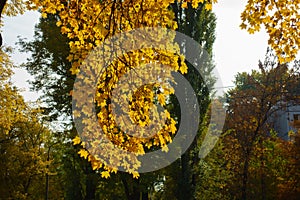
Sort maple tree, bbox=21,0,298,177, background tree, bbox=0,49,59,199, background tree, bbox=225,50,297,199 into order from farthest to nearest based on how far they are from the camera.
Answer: background tree, bbox=0,49,59,199, background tree, bbox=225,50,297,199, maple tree, bbox=21,0,298,177

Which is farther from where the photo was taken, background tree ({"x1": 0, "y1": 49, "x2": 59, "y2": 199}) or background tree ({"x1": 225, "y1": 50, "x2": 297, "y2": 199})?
background tree ({"x1": 0, "y1": 49, "x2": 59, "y2": 199})

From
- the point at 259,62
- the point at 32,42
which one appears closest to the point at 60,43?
the point at 32,42

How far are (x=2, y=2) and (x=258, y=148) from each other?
14.8m

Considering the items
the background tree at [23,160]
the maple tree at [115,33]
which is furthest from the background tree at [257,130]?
the maple tree at [115,33]

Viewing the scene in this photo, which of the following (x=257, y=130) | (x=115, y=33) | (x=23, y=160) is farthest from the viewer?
(x=23, y=160)

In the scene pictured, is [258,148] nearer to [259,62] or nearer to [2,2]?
[259,62]

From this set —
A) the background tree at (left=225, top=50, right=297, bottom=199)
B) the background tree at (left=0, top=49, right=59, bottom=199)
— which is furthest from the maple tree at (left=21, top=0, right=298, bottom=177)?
the background tree at (left=0, top=49, right=59, bottom=199)

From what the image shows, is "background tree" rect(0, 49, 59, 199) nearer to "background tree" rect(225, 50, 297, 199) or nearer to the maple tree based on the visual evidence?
"background tree" rect(225, 50, 297, 199)

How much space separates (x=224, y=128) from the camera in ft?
72.4

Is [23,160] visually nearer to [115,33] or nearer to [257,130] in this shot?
[257,130]

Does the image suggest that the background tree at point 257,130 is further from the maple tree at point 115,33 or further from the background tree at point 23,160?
the maple tree at point 115,33

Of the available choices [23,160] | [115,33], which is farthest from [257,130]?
[23,160]

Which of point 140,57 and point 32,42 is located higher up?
point 32,42

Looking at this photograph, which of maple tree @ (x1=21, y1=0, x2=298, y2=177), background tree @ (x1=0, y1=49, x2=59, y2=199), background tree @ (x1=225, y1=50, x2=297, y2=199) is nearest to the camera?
maple tree @ (x1=21, y1=0, x2=298, y2=177)
